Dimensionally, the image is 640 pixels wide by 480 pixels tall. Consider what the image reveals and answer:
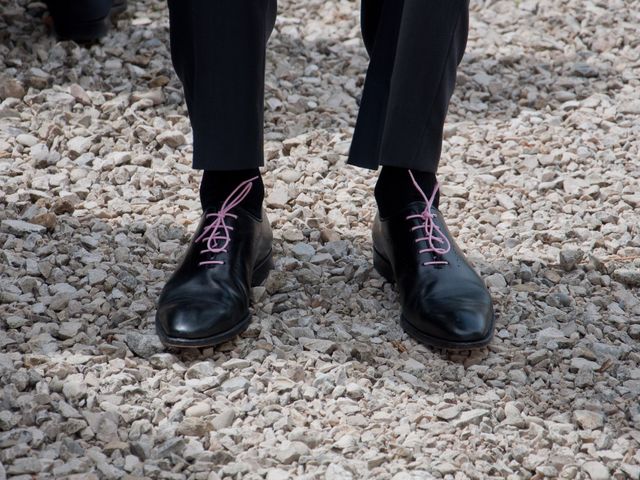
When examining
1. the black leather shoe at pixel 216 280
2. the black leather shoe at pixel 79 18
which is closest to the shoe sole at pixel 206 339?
the black leather shoe at pixel 216 280

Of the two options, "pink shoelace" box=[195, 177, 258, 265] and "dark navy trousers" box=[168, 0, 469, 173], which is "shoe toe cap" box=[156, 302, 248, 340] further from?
"dark navy trousers" box=[168, 0, 469, 173]

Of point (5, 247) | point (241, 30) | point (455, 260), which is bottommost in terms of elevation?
point (5, 247)

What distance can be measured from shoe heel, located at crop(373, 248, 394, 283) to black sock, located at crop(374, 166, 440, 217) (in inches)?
4.0

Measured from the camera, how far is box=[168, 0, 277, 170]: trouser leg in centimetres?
157

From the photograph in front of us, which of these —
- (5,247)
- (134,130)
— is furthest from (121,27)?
(5,247)

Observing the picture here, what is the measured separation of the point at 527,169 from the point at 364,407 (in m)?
1.07

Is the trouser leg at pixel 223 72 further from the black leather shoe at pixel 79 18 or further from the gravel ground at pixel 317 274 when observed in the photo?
the black leather shoe at pixel 79 18

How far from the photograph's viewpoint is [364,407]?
5.05 ft

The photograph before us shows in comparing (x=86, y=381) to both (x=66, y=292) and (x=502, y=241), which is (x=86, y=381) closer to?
(x=66, y=292)

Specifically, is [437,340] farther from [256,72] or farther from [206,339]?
[256,72]

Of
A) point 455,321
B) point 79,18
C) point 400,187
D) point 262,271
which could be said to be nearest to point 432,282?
point 455,321

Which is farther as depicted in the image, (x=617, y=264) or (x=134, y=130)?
(x=134, y=130)

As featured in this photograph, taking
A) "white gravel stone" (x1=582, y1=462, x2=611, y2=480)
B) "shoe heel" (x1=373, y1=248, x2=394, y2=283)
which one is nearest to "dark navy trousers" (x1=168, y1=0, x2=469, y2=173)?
"shoe heel" (x1=373, y1=248, x2=394, y2=283)

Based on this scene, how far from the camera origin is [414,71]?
163 centimetres
